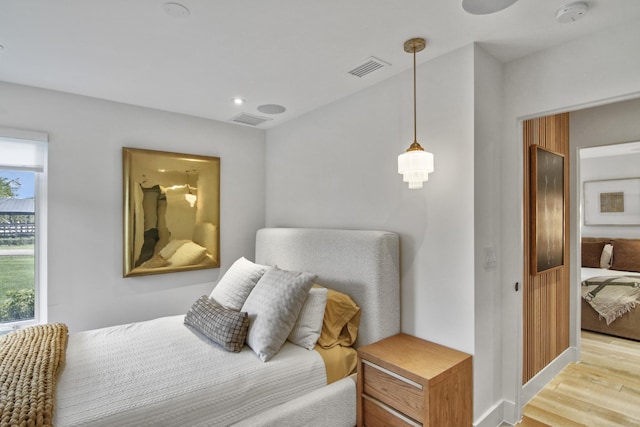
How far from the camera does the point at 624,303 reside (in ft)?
11.6

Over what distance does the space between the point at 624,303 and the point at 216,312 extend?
167 inches

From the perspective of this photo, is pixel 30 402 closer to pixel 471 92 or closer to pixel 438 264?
pixel 438 264

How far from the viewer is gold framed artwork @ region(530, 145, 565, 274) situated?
2.43m

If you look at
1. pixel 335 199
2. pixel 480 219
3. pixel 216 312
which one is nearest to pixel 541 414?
pixel 480 219

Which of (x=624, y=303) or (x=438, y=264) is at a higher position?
(x=438, y=264)

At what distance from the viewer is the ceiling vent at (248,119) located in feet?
10.8

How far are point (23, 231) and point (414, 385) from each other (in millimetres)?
3147

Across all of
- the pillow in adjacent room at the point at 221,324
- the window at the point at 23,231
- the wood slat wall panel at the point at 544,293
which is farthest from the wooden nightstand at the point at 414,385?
the window at the point at 23,231

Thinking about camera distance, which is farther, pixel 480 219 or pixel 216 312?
pixel 216 312

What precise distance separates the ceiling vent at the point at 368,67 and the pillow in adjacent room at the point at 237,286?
163 centimetres

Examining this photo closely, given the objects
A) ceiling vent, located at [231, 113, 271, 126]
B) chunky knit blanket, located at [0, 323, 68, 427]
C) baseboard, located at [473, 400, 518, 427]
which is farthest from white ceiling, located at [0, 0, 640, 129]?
baseboard, located at [473, 400, 518, 427]

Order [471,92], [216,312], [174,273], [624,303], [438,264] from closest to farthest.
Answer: [471,92] < [438,264] < [216,312] < [174,273] < [624,303]

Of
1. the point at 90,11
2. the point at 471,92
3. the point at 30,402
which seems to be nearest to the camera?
the point at 30,402

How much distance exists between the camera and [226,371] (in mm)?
1801
